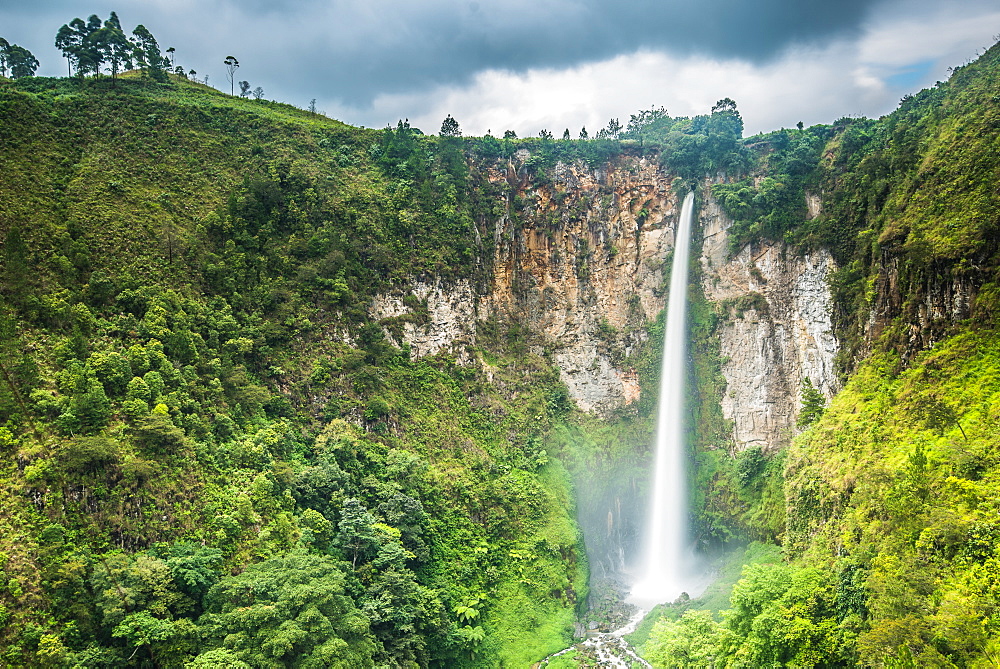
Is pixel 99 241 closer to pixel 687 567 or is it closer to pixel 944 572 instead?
pixel 944 572

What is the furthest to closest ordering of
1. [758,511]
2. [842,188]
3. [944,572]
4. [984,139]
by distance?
[842,188]
[758,511]
[984,139]
[944,572]

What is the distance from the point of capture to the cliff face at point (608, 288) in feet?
109

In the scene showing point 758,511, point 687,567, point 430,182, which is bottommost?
point 687,567

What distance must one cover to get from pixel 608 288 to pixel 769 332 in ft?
34.6

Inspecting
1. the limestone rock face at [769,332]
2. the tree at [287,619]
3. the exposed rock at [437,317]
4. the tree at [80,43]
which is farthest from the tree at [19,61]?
the limestone rock face at [769,332]

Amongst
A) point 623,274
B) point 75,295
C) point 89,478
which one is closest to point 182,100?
point 75,295

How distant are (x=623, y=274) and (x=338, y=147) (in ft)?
66.6

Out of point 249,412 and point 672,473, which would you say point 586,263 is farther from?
point 249,412

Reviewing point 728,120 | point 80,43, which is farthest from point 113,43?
point 728,120

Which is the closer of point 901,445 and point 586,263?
point 901,445

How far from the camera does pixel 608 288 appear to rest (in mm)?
39281

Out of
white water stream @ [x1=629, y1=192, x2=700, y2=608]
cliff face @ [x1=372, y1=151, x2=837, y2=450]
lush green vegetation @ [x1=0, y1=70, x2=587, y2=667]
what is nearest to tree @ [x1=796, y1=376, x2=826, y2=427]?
cliff face @ [x1=372, y1=151, x2=837, y2=450]

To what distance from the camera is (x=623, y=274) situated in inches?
1545

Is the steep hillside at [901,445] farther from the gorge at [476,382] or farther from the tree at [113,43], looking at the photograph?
the tree at [113,43]
